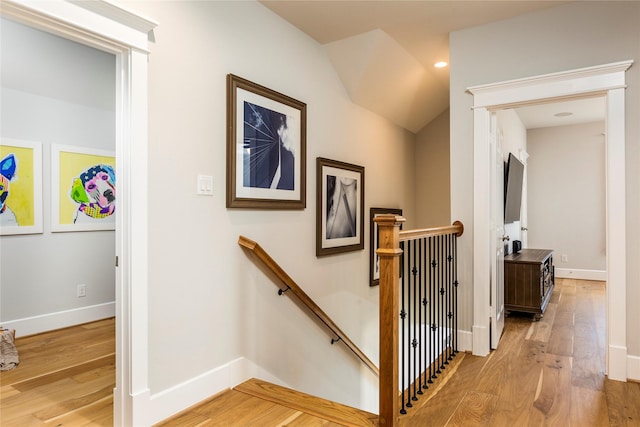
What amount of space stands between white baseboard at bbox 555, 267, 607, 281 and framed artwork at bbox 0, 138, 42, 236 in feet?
24.4

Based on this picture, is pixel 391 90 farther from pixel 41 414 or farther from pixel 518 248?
pixel 41 414

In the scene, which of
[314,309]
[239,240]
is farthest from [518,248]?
[239,240]

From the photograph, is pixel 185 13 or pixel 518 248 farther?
pixel 518 248

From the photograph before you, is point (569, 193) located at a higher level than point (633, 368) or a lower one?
higher

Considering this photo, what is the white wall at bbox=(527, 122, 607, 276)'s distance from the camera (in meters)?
6.48

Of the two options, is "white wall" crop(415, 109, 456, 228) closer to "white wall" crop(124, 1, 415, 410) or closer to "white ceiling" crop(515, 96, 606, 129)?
"white ceiling" crop(515, 96, 606, 129)

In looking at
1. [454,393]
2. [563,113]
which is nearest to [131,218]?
[454,393]

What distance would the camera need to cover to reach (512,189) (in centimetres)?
497

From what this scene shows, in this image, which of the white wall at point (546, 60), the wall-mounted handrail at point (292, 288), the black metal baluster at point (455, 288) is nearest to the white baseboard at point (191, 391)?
the wall-mounted handrail at point (292, 288)

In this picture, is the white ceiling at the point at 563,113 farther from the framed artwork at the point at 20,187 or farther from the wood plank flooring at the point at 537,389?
the framed artwork at the point at 20,187

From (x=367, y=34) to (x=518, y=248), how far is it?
11.8 feet

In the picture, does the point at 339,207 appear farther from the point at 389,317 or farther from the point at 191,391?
the point at 191,391

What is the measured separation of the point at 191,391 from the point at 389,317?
4.03ft

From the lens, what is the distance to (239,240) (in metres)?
2.60
